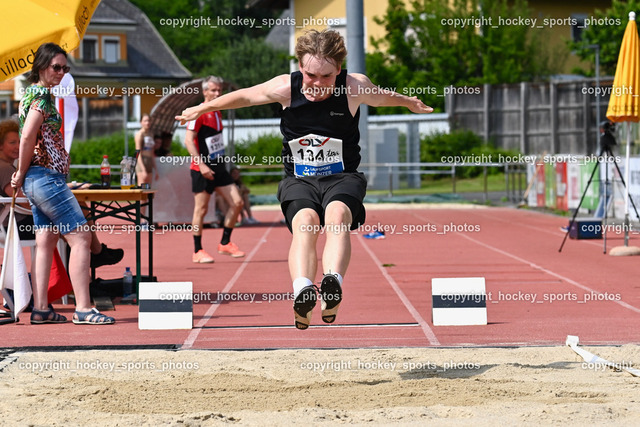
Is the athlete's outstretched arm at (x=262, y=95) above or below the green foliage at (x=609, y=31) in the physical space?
below

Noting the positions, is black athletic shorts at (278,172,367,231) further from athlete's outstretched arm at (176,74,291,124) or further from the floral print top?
the floral print top

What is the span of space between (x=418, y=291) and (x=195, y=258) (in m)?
3.71

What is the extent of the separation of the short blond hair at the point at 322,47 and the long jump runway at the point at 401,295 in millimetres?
2010

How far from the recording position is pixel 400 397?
556 cm

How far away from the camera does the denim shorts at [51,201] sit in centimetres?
794

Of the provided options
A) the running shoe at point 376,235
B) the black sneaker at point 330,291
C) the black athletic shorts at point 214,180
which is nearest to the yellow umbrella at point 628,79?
the black athletic shorts at point 214,180

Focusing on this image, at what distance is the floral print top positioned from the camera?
7.92 meters

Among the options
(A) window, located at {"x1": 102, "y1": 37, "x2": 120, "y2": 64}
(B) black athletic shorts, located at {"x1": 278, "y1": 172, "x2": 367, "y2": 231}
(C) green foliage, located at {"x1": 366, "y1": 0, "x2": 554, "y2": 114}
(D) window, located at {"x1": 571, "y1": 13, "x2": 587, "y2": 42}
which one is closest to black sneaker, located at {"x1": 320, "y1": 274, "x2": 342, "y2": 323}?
(B) black athletic shorts, located at {"x1": 278, "y1": 172, "x2": 367, "y2": 231}

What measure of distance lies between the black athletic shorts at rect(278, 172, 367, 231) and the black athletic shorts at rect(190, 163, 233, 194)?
661 centimetres

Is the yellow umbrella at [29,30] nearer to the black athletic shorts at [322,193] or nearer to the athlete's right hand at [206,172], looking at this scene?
the black athletic shorts at [322,193]

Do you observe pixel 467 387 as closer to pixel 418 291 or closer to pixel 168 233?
pixel 418 291

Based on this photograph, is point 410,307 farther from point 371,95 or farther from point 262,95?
point 262,95

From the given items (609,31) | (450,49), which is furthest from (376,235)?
(609,31)

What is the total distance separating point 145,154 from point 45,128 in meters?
10.3
